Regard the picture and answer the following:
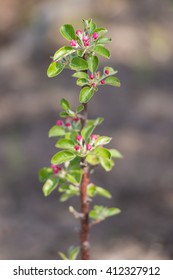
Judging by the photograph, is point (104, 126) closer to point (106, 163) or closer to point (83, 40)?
point (106, 163)

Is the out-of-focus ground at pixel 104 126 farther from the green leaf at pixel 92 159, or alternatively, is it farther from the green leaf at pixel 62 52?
the green leaf at pixel 62 52

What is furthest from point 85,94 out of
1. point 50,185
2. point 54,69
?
point 50,185

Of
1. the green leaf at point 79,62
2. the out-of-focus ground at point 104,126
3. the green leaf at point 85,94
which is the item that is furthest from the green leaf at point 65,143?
the out-of-focus ground at point 104,126

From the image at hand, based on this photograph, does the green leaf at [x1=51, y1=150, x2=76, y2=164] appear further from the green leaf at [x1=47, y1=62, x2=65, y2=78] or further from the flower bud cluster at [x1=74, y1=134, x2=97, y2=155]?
the green leaf at [x1=47, y1=62, x2=65, y2=78]

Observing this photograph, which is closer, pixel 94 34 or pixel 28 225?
pixel 94 34

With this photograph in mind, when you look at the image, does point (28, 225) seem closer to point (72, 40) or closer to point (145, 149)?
point (145, 149)
